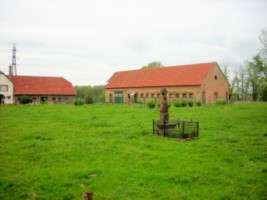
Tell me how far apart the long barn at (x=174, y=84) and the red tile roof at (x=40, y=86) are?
31.6ft

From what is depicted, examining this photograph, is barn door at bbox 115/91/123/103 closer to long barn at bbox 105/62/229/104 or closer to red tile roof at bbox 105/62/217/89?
long barn at bbox 105/62/229/104

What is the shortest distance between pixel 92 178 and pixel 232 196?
14.2ft

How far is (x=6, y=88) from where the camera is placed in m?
52.0

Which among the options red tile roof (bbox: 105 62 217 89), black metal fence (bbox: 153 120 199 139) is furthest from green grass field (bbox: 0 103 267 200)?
red tile roof (bbox: 105 62 217 89)

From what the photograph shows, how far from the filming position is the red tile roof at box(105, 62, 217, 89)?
45.0 metres

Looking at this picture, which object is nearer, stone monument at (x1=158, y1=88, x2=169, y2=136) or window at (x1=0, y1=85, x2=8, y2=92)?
stone monument at (x1=158, y1=88, x2=169, y2=136)

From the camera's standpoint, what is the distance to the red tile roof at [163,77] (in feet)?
148

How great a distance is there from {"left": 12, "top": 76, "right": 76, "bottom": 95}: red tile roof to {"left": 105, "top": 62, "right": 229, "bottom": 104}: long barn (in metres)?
9.64

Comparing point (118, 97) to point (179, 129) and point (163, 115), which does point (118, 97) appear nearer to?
point (163, 115)

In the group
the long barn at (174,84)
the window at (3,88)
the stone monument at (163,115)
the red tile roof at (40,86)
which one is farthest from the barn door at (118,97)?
the stone monument at (163,115)

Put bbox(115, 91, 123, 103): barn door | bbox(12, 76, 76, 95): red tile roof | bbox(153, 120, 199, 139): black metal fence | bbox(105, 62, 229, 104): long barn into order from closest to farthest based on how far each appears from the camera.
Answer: bbox(153, 120, 199, 139): black metal fence
bbox(105, 62, 229, 104): long barn
bbox(12, 76, 76, 95): red tile roof
bbox(115, 91, 123, 103): barn door

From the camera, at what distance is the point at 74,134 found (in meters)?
16.3

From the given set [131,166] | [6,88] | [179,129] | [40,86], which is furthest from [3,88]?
[131,166]

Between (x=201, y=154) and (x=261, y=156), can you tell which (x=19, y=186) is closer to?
(x=201, y=154)
